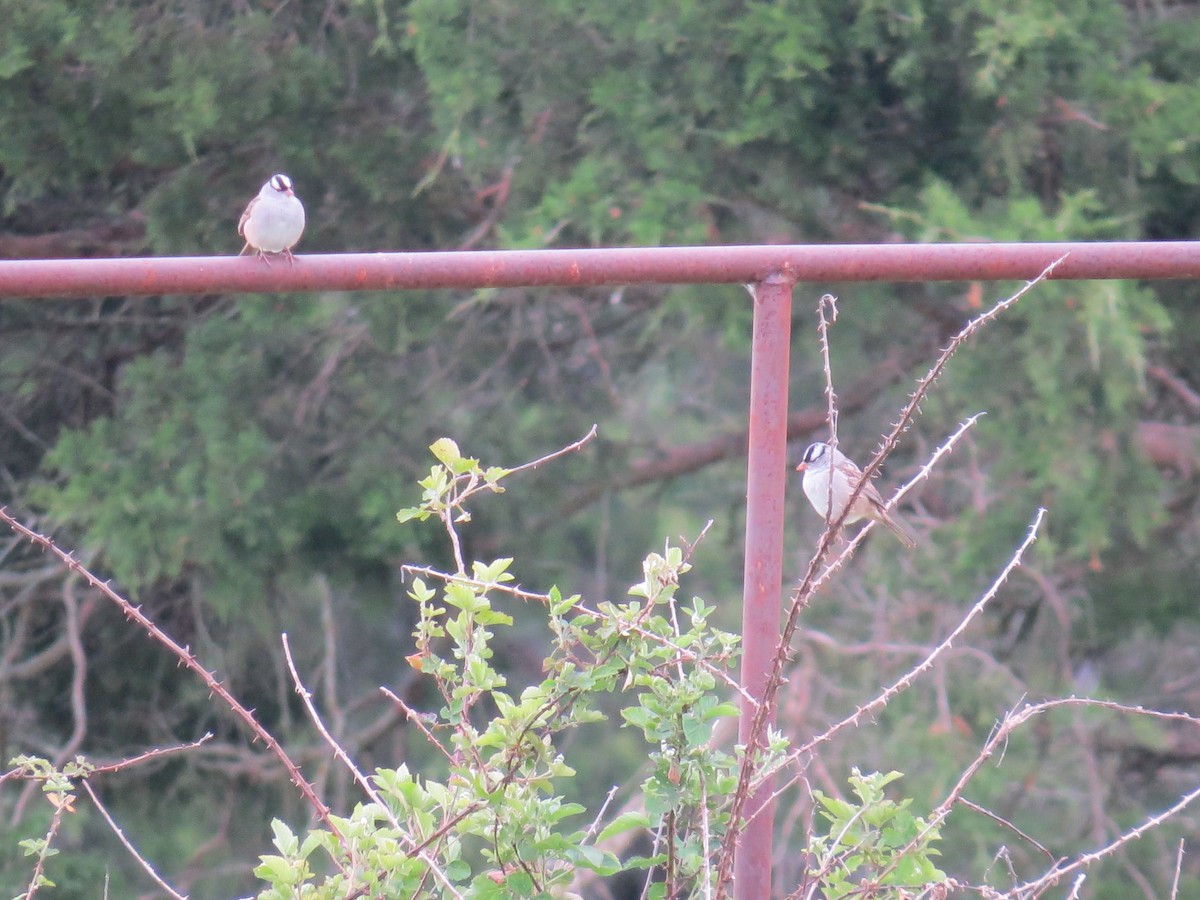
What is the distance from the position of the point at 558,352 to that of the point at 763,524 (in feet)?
22.1

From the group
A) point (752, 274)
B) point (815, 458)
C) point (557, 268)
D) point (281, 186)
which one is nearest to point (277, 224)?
point (281, 186)

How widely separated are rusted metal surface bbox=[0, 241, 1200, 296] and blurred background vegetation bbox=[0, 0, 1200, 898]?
403 cm

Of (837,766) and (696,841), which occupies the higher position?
(696,841)

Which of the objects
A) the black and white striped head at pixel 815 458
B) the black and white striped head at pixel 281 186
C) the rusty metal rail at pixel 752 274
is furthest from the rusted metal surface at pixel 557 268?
the black and white striped head at pixel 815 458

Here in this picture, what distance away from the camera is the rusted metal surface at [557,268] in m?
2.24

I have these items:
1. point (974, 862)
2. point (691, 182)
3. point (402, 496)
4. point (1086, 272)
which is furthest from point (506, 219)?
point (1086, 272)

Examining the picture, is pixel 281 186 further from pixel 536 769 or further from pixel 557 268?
pixel 536 769

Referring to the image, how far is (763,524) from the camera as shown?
2.17 m

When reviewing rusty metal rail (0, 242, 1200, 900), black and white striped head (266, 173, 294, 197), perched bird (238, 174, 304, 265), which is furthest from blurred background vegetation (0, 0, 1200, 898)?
rusty metal rail (0, 242, 1200, 900)

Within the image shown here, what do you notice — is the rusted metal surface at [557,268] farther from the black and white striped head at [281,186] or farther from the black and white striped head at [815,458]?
the black and white striped head at [815,458]

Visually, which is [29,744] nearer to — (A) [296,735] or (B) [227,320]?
(A) [296,735]

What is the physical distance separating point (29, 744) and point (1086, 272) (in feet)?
24.3

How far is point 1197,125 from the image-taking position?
652 cm

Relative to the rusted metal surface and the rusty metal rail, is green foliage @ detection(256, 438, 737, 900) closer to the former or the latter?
the rusty metal rail
